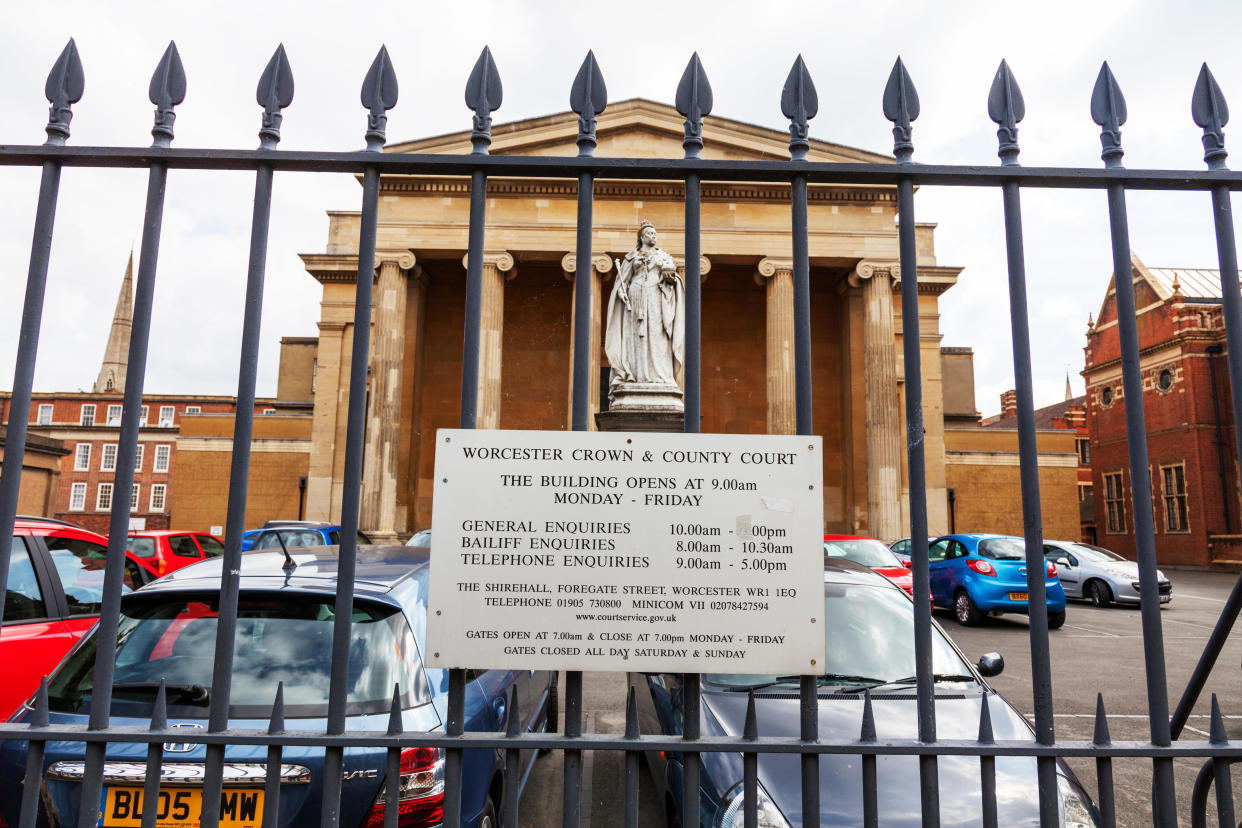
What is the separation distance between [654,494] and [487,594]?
1.66ft

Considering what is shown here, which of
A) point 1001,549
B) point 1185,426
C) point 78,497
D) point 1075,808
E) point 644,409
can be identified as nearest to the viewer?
point 1075,808

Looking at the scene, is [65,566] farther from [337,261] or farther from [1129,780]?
[337,261]

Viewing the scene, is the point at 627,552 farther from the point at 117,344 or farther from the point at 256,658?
the point at 117,344

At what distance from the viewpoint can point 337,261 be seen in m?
29.9

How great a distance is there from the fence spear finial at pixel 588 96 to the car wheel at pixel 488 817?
8.24 feet

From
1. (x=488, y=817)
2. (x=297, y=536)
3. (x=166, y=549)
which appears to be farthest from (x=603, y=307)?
(x=488, y=817)

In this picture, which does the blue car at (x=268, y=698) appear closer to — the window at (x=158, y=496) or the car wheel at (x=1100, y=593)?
the car wheel at (x=1100, y=593)

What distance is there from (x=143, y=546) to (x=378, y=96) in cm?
1159

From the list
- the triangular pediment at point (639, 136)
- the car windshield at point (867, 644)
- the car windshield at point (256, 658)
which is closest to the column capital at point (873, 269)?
the triangular pediment at point (639, 136)

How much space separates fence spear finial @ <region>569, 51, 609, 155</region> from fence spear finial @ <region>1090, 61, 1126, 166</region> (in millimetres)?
1363

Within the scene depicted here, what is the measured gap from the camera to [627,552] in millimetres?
1982

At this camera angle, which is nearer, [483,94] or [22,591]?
[483,94]

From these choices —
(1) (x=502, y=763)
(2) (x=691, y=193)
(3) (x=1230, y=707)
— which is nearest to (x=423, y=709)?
(1) (x=502, y=763)

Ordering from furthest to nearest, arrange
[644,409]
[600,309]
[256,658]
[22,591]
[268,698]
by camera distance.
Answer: [600,309] → [644,409] → [22,591] → [256,658] → [268,698]
